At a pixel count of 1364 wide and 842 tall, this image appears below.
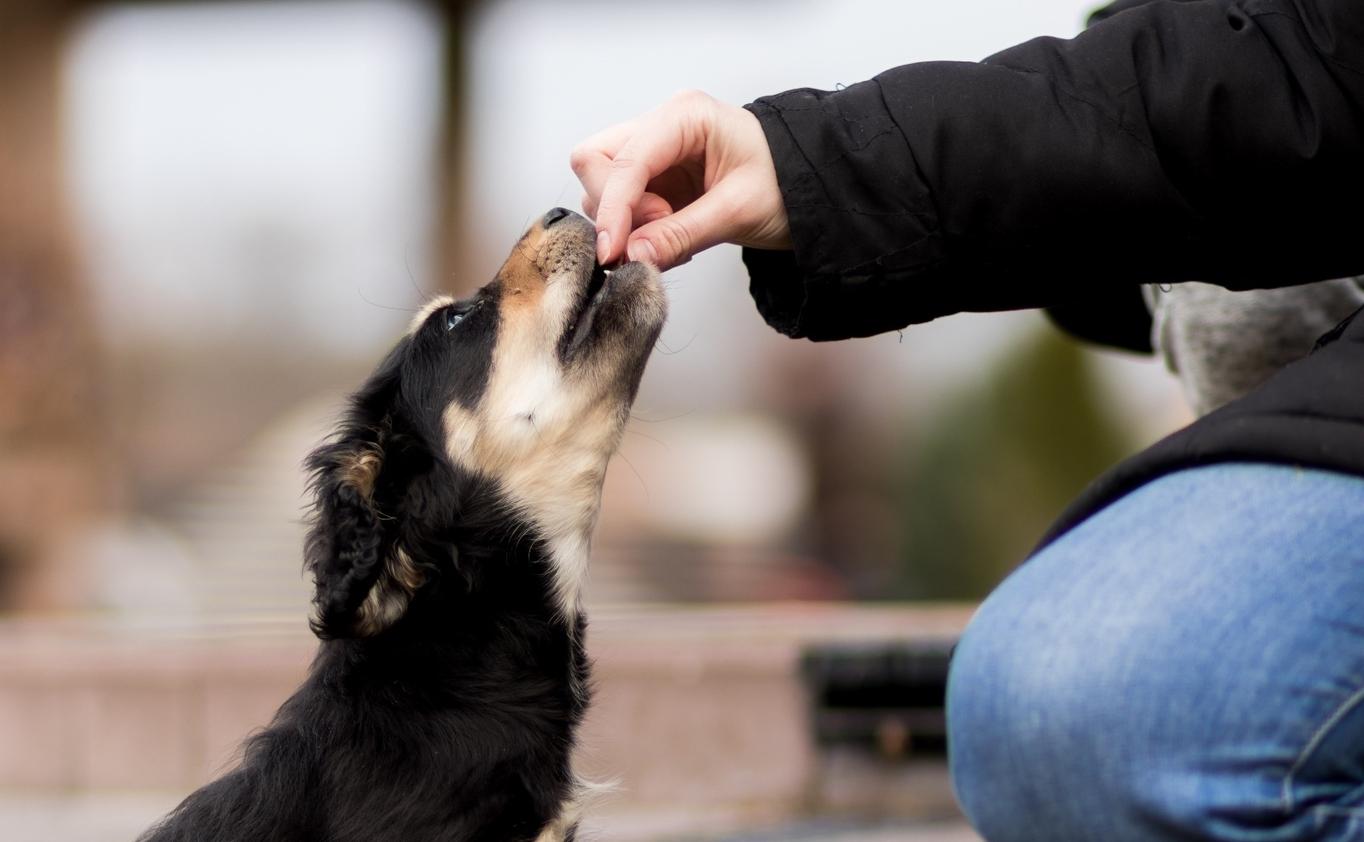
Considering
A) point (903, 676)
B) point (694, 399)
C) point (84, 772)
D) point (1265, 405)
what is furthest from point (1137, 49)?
point (694, 399)

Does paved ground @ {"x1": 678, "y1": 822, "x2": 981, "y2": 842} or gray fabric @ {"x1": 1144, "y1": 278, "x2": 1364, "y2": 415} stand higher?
gray fabric @ {"x1": 1144, "y1": 278, "x2": 1364, "y2": 415}

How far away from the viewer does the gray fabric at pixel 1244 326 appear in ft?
9.01

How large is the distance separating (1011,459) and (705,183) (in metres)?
4.51

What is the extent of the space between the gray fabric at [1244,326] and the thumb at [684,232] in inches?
46.1

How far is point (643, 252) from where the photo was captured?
2.16m

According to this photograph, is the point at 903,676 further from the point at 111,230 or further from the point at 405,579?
the point at 111,230

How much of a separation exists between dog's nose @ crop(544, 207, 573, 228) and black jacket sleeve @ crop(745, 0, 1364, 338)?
2.49ft

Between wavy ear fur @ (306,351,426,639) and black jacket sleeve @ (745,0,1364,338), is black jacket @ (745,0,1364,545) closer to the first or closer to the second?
black jacket sleeve @ (745,0,1364,338)

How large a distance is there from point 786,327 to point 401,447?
33.8 inches

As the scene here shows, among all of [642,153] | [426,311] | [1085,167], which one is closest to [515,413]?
[426,311]

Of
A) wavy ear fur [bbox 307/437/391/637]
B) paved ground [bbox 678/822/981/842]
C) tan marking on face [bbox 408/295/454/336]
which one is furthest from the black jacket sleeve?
paved ground [bbox 678/822/981/842]

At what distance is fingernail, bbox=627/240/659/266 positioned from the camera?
214 cm

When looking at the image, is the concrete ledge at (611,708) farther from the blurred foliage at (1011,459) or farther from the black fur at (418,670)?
the black fur at (418,670)

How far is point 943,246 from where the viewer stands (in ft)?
6.70
